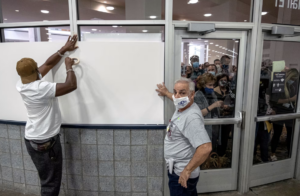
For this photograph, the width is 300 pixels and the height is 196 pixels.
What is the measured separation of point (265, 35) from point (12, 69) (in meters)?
2.98

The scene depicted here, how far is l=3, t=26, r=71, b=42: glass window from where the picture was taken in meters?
2.13

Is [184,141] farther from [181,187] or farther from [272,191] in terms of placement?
[272,191]

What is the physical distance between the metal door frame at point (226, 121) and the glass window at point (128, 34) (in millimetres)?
215

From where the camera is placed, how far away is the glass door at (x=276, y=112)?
93.7 inches

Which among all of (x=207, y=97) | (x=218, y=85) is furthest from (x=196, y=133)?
(x=218, y=85)

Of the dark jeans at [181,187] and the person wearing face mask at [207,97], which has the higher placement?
the person wearing face mask at [207,97]

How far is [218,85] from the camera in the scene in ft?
7.53

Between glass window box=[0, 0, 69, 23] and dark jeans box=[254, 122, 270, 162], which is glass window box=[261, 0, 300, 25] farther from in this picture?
glass window box=[0, 0, 69, 23]

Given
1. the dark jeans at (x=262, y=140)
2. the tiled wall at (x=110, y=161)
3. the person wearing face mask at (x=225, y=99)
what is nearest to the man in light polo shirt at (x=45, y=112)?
the tiled wall at (x=110, y=161)

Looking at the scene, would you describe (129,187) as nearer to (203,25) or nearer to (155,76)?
(155,76)

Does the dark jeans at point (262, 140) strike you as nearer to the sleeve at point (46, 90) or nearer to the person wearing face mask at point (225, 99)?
the person wearing face mask at point (225, 99)

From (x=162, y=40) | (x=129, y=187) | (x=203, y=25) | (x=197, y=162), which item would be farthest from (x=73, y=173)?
(x=203, y=25)

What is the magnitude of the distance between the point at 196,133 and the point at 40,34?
205 cm

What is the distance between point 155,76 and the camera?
6.79 feet
